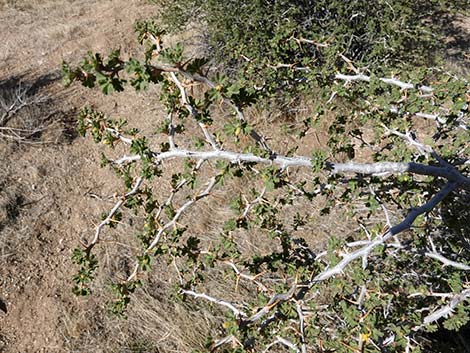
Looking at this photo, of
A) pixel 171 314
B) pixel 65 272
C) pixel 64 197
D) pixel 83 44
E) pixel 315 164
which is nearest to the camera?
pixel 315 164

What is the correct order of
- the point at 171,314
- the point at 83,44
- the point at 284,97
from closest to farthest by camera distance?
the point at 171,314 < the point at 284,97 < the point at 83,44

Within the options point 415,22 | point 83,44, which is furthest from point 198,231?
point 83,44

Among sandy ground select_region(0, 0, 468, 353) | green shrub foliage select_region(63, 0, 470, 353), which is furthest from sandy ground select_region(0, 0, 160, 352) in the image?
green shrub foliage select_region(63, 0, 470, 353)

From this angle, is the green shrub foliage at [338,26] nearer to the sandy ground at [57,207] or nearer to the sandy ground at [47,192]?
the sandy ground at [57,207]

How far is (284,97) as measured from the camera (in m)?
5.17

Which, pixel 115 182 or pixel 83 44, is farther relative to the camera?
pixel 83 44

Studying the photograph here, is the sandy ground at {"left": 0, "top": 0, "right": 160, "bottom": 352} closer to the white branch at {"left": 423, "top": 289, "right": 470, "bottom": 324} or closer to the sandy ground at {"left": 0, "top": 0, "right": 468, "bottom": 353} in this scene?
the sandy ground at {"left": 0, "top": 0, "right": 468, "bottom": 353}

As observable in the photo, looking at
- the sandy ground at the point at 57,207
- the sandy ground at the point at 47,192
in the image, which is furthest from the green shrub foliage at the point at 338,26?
the sandy ground at the point at 47,192

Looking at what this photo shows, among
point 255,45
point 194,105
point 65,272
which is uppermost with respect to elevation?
point 194,105

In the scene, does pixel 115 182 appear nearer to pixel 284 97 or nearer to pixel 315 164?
pixel 284 97

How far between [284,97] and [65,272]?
294 cm

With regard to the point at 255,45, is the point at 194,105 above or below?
above

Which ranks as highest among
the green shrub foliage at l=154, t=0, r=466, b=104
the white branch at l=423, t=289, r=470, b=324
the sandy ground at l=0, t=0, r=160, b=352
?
the white branch at l=423, t=289, r=470, b=324

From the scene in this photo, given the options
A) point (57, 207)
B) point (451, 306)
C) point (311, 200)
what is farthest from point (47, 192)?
point (451, 306)
